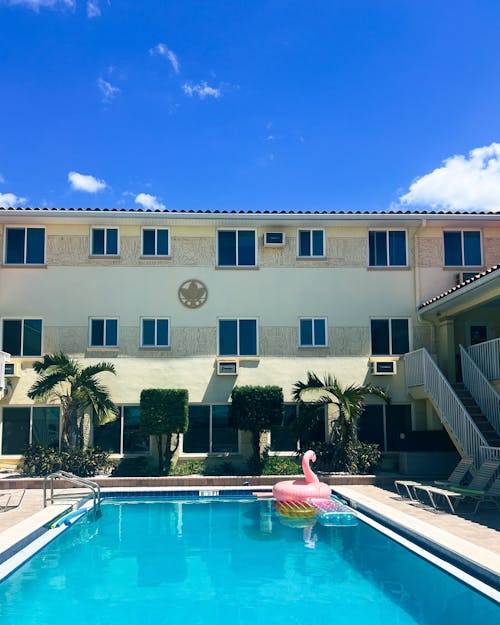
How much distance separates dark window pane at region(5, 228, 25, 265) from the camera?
21031mm

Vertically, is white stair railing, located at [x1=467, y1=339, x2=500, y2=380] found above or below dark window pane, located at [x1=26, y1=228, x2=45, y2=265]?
below

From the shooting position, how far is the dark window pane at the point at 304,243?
2164 centimetres

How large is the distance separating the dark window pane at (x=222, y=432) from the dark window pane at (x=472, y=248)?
10.4 m

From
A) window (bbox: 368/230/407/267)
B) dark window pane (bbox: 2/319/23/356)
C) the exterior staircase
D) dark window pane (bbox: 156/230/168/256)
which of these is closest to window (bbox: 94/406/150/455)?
dark window pane (bbox: 2/319/23/356)

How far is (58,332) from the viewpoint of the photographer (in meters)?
20.7

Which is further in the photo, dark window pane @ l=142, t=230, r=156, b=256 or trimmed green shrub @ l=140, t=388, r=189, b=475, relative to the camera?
dark window pane @ l=142, t=230, r=156, b=256

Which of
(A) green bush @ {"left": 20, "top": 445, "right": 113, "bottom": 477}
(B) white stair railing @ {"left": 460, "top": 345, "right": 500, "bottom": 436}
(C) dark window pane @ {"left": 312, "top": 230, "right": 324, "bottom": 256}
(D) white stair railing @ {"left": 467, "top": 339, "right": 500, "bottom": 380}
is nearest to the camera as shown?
(D) white stair railing @ {"left": 467, "top": 339, "right": 500, "bottom": 380}

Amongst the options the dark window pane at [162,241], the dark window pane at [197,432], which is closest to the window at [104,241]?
the dark window pane at [162,241]

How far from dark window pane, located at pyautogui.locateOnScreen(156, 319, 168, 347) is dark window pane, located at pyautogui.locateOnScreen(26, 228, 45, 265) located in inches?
186

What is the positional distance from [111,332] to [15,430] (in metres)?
4.60

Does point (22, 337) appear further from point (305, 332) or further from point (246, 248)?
point (305, 332)

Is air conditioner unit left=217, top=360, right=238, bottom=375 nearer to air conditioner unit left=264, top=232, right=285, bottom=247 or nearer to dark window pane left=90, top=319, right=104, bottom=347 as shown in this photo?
dark window pane left=90, top=319, right=104, bottom=347

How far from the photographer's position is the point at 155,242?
2138 cm

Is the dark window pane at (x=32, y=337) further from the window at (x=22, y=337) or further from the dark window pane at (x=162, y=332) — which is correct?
the dark window pane at (x=162, y=332)
